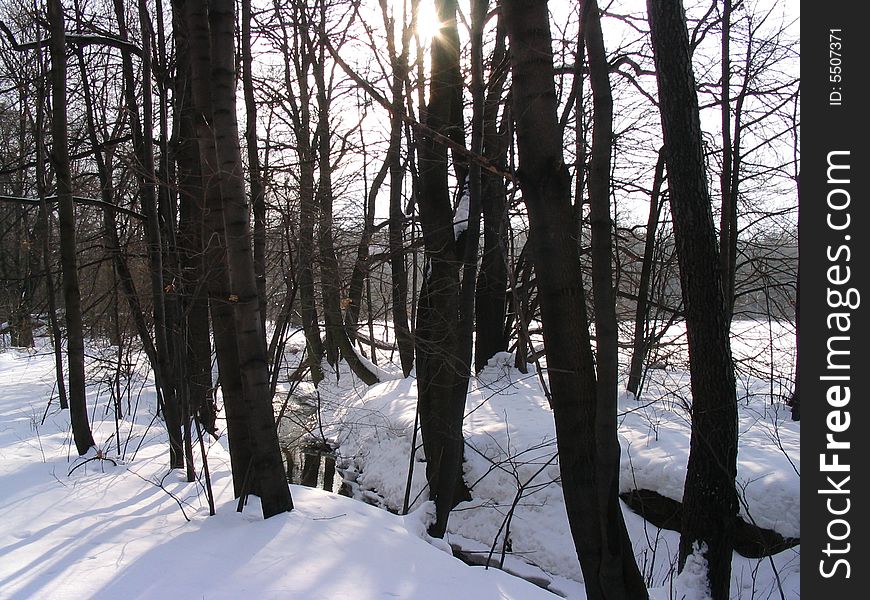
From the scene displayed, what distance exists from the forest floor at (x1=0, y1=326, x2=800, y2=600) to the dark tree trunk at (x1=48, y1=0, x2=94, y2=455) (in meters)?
0.40

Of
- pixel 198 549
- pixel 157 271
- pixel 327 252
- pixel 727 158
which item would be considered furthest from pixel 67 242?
pixel 727 158

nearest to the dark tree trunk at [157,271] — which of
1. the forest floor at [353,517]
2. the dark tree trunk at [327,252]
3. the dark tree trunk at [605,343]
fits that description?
the forest floor at [353,517]

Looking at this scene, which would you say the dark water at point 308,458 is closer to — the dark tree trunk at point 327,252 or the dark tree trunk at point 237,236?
the dark tree trunk at point 327,252

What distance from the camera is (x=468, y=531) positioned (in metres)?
7.77

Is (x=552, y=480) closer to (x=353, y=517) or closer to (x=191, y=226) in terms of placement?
(x=353, y=517)

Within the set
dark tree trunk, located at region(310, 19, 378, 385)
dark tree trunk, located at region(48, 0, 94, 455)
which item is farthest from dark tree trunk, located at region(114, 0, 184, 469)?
dark tree trunk, located at region(310, 19, 378, 385)

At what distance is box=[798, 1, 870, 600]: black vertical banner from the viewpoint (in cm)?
333

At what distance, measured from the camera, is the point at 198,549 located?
9.87ft

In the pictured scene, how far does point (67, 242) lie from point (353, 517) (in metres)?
4.60

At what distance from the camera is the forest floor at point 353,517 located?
2.69 meters

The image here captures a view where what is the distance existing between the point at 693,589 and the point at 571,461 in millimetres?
2688

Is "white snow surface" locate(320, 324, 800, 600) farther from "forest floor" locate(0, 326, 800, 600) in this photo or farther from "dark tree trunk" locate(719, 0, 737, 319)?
"dark tree trunk" locate(719, 0, 737, 319)

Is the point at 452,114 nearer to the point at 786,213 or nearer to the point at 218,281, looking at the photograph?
the point at 218,281

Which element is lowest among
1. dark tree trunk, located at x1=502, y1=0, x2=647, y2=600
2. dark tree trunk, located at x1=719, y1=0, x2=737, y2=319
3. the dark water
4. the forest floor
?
the dark water
